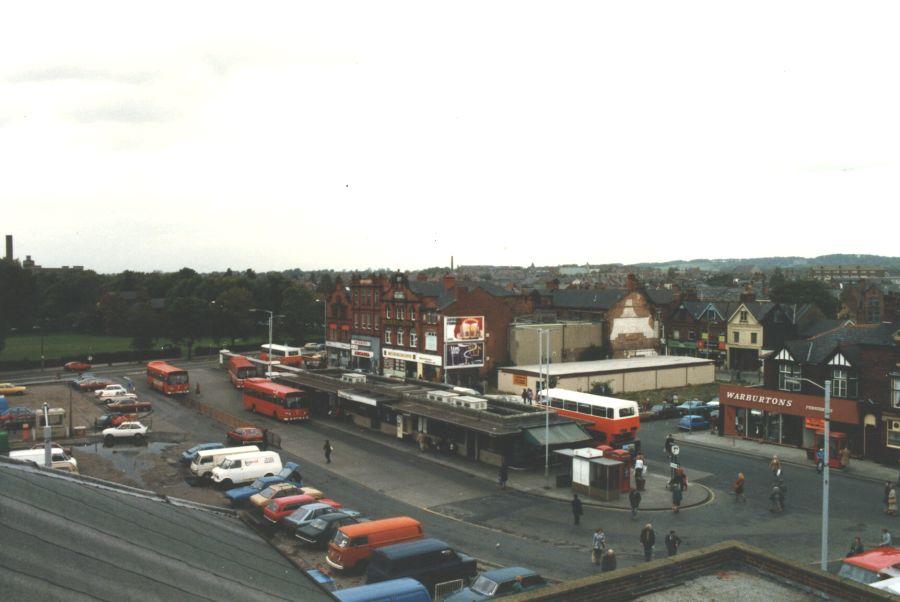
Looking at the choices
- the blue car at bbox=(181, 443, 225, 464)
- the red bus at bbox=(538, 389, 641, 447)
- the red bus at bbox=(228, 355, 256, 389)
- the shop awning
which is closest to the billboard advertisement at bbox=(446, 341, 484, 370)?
the red bus at bbox=(228, 355, 256, 389)

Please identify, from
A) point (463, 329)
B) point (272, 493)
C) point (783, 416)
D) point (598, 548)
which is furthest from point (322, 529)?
point (463, 329)

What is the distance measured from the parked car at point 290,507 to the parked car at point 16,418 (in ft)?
96.8

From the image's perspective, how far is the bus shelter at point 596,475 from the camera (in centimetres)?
3284

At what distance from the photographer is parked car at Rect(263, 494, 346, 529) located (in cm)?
2820

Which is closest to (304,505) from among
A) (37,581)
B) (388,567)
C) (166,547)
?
(388,567)

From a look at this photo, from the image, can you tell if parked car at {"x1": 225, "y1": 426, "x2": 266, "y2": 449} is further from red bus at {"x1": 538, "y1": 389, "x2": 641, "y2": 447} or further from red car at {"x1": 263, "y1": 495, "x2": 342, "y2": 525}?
red bus at {"x1": 538, "y1": 389, "x2": 641, "y2": 447}

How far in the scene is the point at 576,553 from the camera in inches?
1030

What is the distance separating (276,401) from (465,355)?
871 inches

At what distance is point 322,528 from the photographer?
27.0 metres

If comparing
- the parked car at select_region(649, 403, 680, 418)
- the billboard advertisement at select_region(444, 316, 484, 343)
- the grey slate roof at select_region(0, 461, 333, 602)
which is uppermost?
the grey slate roof at select_region(0, 461, 333, 602)

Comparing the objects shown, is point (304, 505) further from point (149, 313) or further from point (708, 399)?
point (149, 313)

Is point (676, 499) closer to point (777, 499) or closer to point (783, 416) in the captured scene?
point (777, 499)

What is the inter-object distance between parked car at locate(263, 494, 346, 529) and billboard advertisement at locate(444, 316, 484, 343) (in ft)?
128

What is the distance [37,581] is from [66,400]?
63957mm
